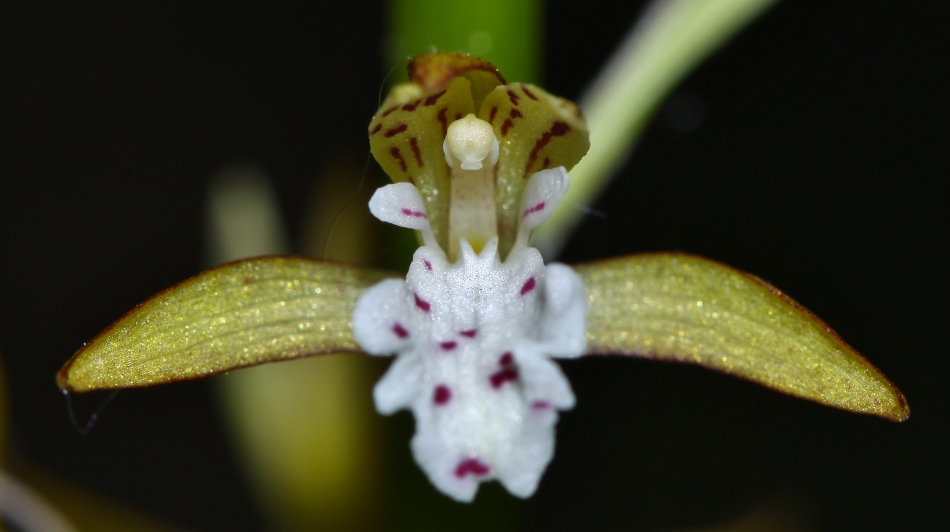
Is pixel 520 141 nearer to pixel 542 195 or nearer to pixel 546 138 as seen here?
pixel 546 138

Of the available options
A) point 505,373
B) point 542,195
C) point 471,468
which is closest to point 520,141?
point 542,195

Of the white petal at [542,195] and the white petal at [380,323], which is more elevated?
the white petal at [542,195]

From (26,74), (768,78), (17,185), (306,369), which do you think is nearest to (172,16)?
(26,74)

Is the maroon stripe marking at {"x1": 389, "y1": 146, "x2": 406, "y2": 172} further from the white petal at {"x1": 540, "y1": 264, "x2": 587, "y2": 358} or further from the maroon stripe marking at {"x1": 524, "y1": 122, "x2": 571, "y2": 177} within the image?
the white petal at {"x1": 540, "y1": 264, "x2": 587, "y2": 358}

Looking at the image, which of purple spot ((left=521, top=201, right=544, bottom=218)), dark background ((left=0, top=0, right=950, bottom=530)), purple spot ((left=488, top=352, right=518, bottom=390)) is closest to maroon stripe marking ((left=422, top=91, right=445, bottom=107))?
purple spot ((left=521, top=201, right=544, bottom=218))

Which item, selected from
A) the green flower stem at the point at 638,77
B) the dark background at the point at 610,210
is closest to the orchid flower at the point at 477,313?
the green flower stem at the point at 638,77

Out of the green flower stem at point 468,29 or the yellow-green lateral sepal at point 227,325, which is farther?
the green flower stem at point 468,29

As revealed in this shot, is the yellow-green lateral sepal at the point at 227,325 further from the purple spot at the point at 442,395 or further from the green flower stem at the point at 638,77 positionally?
the green flower stem at the point at 638,77

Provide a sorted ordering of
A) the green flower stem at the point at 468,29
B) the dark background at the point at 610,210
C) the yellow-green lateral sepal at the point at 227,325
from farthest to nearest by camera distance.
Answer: the dark background at the point at 610,210, the green flower stem at the point at 468,29, the yellow-green lateral sepal at the point at 227,325
